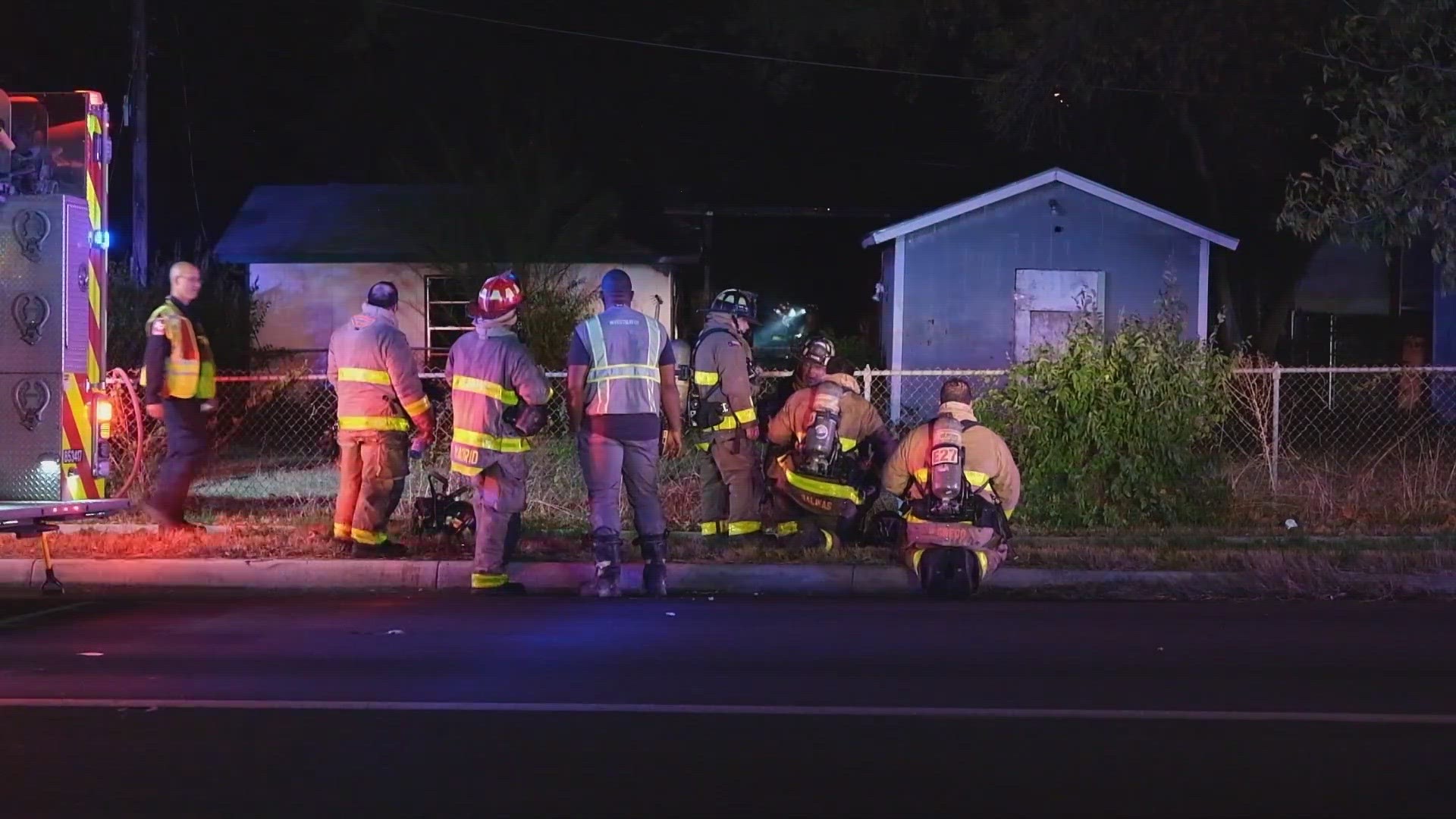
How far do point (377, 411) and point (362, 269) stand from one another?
1291 centimetres

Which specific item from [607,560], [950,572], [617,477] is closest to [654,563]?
[607,560]

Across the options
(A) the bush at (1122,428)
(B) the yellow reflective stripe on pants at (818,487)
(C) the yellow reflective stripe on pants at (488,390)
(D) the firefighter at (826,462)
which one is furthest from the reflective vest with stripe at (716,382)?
(A) the bush at (1122,428)

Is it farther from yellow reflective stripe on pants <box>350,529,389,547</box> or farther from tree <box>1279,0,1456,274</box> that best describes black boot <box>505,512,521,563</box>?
tree <box>1279,0,1456,274</box>

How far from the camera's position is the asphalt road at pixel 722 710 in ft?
17.7

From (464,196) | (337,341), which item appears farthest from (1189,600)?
(464,196)

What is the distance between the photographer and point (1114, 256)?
815 inches

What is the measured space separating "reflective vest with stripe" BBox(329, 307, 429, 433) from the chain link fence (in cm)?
87

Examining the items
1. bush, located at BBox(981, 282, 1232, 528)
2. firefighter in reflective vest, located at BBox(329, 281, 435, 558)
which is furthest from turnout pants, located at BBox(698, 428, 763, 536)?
bush, located at BBox(981, 282, 1232, 528)

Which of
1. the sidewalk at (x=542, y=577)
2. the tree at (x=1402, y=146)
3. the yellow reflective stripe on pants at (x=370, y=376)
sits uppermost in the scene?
the tree at (x=1402, y=146)

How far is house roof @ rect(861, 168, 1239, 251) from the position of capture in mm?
20297

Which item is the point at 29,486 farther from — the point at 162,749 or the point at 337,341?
the point at 162,749

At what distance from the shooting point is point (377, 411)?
10258 millimetres

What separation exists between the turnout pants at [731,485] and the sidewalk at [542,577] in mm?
526

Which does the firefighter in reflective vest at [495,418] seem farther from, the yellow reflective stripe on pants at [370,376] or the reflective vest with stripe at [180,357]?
the reflective vest with stripe at [180,357]
